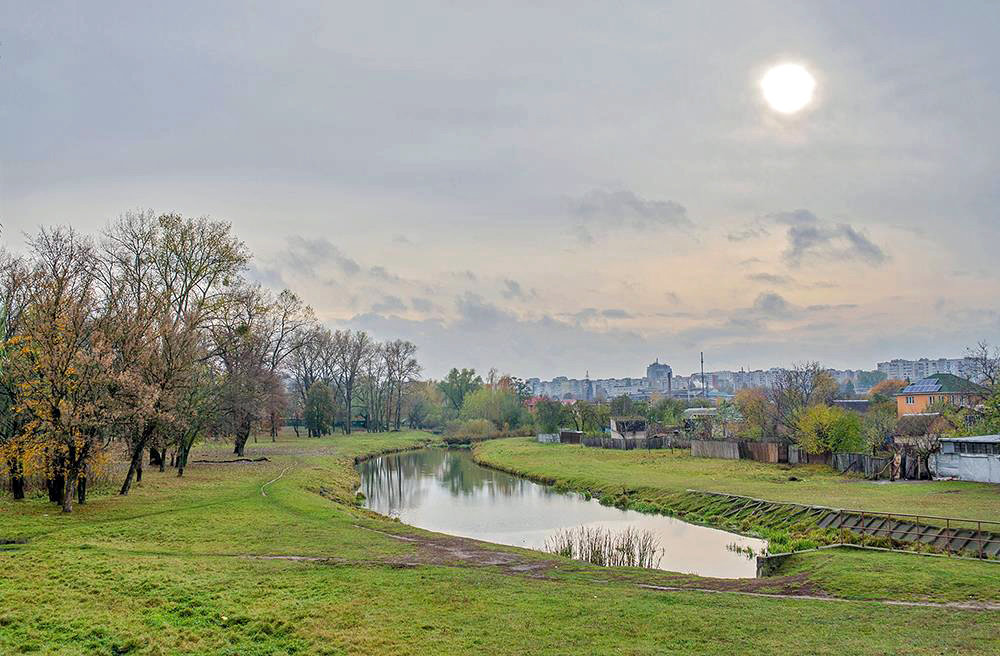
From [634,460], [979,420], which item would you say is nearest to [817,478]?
[979,420]

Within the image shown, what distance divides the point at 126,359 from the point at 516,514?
2085cm

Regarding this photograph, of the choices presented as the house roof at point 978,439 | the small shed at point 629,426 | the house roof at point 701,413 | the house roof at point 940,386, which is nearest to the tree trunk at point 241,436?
the small shed at point 629,426

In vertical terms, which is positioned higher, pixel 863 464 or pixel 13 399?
pixel 13 399

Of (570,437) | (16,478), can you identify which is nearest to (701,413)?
(570,437)

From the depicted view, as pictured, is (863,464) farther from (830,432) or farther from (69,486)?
(69,486)

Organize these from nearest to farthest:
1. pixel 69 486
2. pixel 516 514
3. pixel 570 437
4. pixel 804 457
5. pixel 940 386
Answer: pixel 69 486
pixel 516 514
pixel 804 457
pixel 940 386
pixel 570 437

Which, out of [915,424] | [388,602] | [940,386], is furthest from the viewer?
[940,386]

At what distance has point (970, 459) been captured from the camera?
1537 inches

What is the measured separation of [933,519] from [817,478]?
20.1m

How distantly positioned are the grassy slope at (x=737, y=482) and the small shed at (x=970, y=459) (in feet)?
3.46

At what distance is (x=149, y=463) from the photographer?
166ft

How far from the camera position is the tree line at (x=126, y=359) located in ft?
90.0

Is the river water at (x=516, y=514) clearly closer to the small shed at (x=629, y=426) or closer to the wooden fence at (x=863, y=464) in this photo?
the wooden fence at (x=863, y=464)

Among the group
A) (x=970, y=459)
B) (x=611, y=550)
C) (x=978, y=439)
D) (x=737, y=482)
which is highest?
(x=978, y=439)
